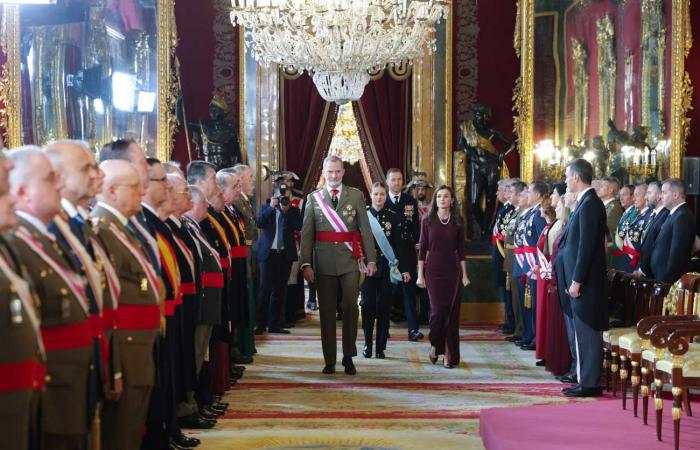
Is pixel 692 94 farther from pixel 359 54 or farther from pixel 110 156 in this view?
pixel 110 156

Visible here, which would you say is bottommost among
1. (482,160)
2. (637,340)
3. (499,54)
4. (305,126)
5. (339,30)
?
(637,340)

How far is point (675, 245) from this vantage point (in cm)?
833

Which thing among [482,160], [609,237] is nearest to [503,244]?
[609,237]

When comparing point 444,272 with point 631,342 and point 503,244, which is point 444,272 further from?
point 631,342

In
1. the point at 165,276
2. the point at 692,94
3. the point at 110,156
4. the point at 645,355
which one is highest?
the point at 692,94

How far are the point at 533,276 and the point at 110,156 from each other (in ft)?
15.9

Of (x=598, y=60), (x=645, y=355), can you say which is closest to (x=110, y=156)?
(x=645, y=355)

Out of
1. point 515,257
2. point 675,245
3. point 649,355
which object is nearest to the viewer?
point 649,355

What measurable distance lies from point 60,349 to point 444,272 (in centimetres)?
542

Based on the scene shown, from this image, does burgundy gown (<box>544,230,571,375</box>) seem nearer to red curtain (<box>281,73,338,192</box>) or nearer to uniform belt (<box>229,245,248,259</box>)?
uniform belt (<box>229,245,248,259</box>)

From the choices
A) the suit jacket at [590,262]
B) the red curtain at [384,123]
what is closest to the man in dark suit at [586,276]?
the suit jacket at [590,262]

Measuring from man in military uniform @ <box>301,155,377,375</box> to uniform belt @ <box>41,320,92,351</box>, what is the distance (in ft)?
15.2

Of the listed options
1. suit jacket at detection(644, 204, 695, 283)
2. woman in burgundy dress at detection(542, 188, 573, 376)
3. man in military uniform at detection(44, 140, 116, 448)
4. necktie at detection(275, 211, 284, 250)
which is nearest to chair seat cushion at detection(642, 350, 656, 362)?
woman in burgundy dress at detection(542, 188, 573, 376)

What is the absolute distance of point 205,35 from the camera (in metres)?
12.4
